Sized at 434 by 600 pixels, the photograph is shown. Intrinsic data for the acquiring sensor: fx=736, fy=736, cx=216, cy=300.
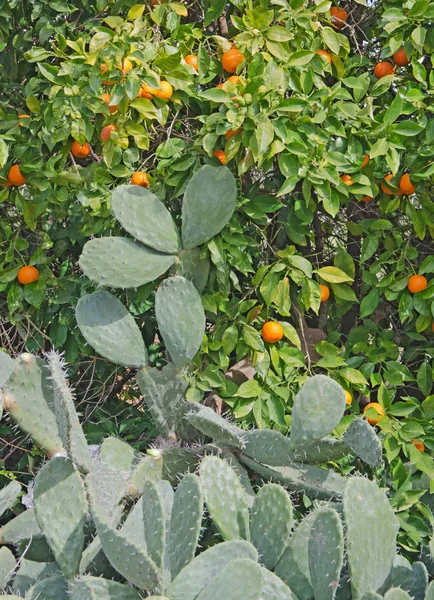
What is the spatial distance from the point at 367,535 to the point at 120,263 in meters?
1.00

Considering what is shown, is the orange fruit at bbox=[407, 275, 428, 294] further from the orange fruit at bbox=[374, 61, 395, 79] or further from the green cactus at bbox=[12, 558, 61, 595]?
the green cactus at bbox=[12, 558, 61, 595]

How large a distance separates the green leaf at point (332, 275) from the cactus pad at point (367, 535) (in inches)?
29.2

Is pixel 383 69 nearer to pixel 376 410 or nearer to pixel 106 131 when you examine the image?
pixel 106 131

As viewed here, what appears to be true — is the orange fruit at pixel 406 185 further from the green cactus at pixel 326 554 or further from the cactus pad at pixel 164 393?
the green cactus at pixel 326 554

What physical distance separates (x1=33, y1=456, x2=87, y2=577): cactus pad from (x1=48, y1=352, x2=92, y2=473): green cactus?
0.03 meters

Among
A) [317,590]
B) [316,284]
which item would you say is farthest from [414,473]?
[317,590]

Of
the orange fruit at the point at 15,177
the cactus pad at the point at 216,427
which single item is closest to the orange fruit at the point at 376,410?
the cactus pad at the point at 216,427

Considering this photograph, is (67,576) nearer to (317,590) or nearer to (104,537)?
(104,537)

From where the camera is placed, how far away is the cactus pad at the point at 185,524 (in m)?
1.53

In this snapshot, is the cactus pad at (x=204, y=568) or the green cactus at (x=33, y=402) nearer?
the cactus pad at (x=204, y=568)

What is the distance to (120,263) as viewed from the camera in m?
2.10

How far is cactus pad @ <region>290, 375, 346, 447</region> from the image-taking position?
189 centimetres

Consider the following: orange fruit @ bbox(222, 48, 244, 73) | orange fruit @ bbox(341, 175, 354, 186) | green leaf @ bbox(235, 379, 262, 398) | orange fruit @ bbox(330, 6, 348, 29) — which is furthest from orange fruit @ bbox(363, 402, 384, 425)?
orange fruit @ bbox(330, 6, 348, 29)

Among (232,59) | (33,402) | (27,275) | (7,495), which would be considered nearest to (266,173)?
(232,59)
